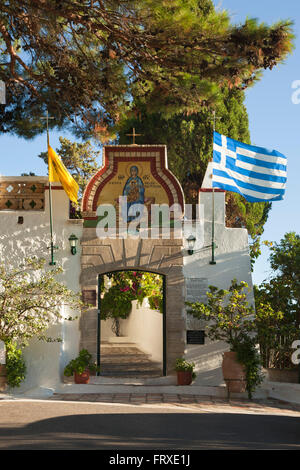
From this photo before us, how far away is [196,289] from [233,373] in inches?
82.7

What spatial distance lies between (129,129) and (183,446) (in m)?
15.5

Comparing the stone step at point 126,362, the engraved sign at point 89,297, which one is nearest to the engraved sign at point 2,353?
the engraved sign at point 89,297

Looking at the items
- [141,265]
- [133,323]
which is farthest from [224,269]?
[133,323]

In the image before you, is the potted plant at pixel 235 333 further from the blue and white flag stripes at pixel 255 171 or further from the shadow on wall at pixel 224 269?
the blue and white flag stripes at pixel 255 171

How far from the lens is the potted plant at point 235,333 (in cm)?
1098

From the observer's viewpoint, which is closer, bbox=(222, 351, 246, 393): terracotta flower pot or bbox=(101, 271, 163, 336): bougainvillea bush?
bbox=(222, 351, 246, 393): terracotta flower pot

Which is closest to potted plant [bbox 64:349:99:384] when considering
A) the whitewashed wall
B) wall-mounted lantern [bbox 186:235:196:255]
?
the whitewashed wall

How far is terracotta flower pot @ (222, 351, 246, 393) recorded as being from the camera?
11062mm

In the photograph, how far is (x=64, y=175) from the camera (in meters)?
12.0

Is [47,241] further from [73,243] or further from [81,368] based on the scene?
[81,368]

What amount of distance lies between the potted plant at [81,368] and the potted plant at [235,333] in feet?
8.05

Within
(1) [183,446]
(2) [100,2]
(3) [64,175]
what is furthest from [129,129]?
(1) [183,446]

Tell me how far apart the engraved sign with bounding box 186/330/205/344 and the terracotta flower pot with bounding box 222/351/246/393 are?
3.49 feet

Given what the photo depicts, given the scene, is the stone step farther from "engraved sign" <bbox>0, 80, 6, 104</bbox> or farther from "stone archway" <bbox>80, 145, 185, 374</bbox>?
"engraved sign" <bbox>0, 80, 6, 104</bbox>
